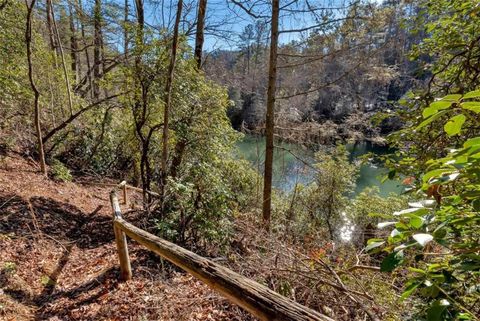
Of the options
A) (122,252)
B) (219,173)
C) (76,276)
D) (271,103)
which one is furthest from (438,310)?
(271,103)

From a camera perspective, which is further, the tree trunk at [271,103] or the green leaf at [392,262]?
the tree trunk at [271,103]

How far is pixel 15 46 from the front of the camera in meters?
7.35

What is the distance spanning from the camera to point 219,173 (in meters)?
5.81

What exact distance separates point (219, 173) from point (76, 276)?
9.79 ft

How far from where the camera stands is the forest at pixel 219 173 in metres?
1.29

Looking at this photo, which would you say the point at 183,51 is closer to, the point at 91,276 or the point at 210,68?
the point at 210,68

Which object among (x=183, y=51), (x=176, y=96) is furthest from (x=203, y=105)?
(x=183, y=51)

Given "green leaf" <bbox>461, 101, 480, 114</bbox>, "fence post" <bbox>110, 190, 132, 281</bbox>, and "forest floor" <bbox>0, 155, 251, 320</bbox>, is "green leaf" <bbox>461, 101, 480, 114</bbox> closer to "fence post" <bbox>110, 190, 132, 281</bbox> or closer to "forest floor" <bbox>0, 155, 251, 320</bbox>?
"forest floor" <bbox>0, 155, 251, 320</bbox>

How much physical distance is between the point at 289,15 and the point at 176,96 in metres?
3.04

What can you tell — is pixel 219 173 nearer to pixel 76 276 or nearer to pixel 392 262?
pixel 76 276

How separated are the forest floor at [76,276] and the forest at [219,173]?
26mm

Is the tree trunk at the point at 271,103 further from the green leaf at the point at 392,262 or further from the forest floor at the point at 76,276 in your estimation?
the green leaf at the point at 392,262

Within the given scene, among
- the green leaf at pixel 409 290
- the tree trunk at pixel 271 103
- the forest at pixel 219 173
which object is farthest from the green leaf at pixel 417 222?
the tree trunk at pixel 271 103

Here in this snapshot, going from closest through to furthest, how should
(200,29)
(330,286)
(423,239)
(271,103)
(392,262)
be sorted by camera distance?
1. (423,239)
2. (392,262)
3. (330,286)
4. (271,103)
5. (200,29)
